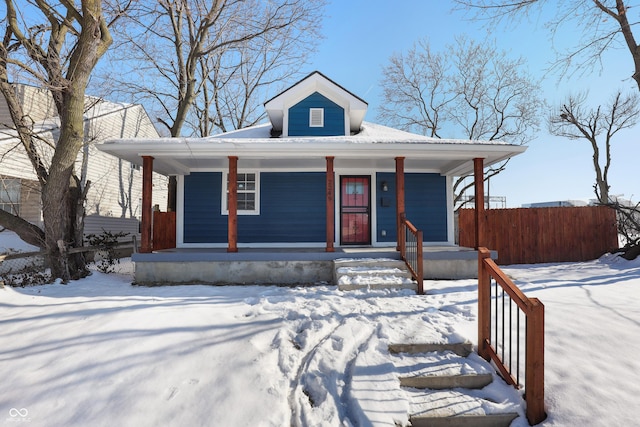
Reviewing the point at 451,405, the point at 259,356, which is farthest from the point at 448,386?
the point at 259,356

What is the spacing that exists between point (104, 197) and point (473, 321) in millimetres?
13399

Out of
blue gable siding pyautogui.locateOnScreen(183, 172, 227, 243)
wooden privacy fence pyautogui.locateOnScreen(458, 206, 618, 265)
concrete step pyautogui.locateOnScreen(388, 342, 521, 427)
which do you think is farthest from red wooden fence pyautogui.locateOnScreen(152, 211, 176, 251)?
wooden privacy fence pyautogui.locateOnScreen(458, 206, 618, 265)

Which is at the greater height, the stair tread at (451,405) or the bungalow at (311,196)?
the bungalow at (311,196)

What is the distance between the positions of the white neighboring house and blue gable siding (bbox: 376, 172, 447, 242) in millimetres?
8241

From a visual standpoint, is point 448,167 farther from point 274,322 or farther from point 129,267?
point 129,267

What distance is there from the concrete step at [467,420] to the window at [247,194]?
265 inches

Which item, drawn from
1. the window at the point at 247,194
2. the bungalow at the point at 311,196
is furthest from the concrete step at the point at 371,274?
the window at the point at 247,194

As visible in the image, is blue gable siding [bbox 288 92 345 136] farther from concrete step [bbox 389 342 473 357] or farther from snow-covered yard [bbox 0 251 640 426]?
concrete step [bbox 389 342 473 357]

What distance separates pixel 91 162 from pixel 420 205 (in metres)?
12.0

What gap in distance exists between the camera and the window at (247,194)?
27.2 ft

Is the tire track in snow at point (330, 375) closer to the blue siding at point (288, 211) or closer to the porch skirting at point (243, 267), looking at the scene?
the porch skirting at point (243, 267)

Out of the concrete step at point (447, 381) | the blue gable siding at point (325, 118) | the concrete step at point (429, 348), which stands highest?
the blue gable siding at point (325, 118)

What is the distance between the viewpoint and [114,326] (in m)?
3.43

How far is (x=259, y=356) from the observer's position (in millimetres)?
2938
